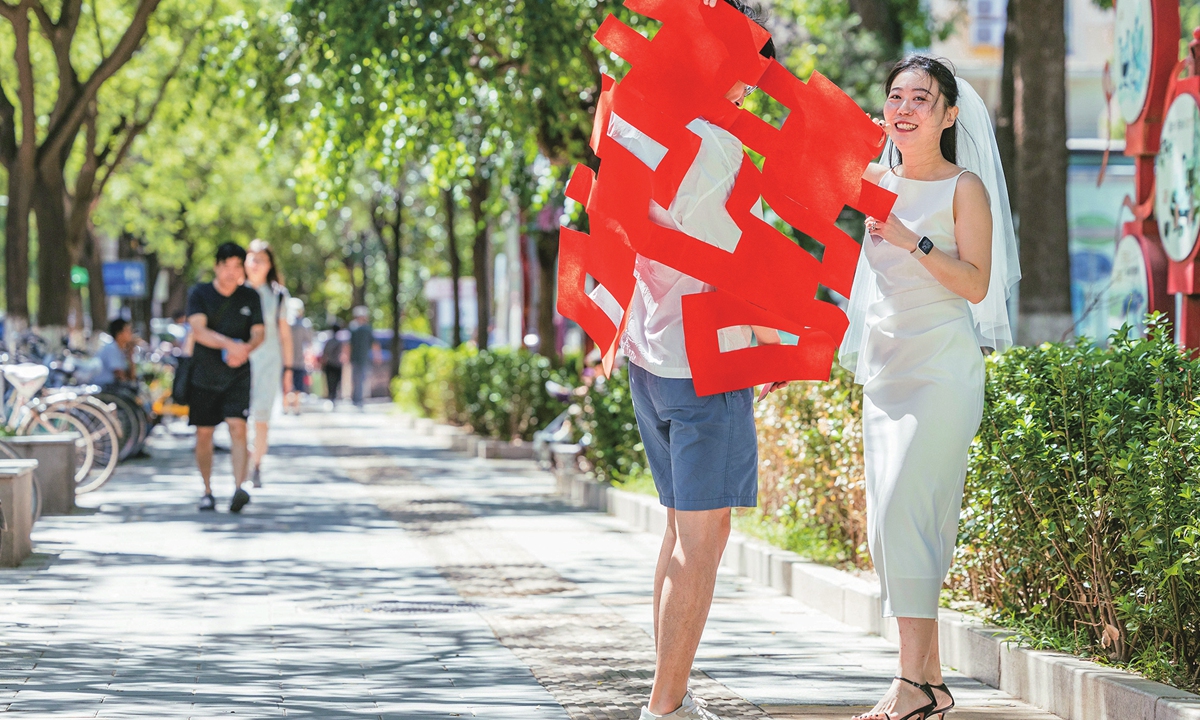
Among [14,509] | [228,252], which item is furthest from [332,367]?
[14,509]

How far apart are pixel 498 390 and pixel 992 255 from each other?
49.1ft

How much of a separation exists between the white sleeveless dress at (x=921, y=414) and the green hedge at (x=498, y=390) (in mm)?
12016

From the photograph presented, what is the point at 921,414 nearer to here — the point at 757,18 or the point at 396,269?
the point at 757,18

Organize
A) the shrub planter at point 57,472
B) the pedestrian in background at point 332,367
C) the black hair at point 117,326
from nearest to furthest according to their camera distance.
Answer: the shrub planter at point 57,472 < the black hair at point 117,326 < the pedestrian in background at point 332,367

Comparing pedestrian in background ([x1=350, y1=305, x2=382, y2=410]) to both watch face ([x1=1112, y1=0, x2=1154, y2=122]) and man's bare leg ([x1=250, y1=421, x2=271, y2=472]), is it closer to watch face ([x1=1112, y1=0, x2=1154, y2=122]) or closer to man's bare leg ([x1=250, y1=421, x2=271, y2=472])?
man's bare leg ([x1=250, y1=421, x2=271, y2=472])


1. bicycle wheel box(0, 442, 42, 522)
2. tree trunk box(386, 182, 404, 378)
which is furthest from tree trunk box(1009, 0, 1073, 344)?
tree trunk box(386, 182, 404, 378)

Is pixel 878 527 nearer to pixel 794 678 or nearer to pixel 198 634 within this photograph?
pixel 794 678

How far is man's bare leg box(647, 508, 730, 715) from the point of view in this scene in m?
4.70

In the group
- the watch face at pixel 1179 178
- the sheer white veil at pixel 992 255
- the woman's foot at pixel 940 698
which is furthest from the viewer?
the watch face at pixel 1179 178

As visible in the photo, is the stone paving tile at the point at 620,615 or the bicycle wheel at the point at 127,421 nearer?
the stone paving tile at the point at 620,615

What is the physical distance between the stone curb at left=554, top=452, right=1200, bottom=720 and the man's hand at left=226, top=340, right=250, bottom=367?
4220mm

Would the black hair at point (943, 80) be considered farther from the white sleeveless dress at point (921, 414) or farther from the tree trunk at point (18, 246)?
the tree trunk at point (18, 246)

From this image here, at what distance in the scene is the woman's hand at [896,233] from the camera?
4.79 m

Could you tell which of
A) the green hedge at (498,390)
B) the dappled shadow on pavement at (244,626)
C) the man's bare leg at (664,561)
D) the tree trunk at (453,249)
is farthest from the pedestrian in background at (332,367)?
the man's bare leg at (664,561)
